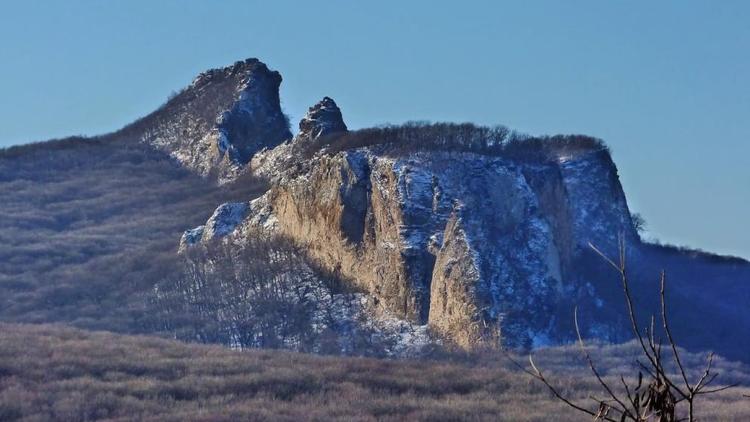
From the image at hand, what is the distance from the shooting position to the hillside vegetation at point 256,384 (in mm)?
36359

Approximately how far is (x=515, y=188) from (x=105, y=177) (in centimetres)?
4301

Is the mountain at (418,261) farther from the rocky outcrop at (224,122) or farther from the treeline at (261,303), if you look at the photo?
the rocky outcrop at (224,122)

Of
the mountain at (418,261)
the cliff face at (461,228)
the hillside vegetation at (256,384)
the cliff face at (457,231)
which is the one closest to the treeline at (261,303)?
the mountain at (418,261)

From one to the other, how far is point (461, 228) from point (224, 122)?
3882 centimetres

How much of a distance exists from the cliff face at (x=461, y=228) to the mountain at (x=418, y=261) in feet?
0.26

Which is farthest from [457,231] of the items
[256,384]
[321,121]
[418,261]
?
[321,121]

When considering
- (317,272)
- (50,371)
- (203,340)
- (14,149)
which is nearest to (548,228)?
(317,272)

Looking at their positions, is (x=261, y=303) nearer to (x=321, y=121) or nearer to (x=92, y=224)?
(x=321, y=121)

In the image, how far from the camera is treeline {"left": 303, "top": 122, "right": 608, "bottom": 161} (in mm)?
62781

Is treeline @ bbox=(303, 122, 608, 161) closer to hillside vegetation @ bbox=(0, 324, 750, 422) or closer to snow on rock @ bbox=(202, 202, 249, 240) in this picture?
snow on rock @ bbox=(202, 202, 249, 240)

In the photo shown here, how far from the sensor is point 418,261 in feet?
187

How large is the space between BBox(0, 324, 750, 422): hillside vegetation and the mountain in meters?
5.10

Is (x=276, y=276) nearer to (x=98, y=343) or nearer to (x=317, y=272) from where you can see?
(x=317, y=272)

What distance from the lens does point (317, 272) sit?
6166 cm
